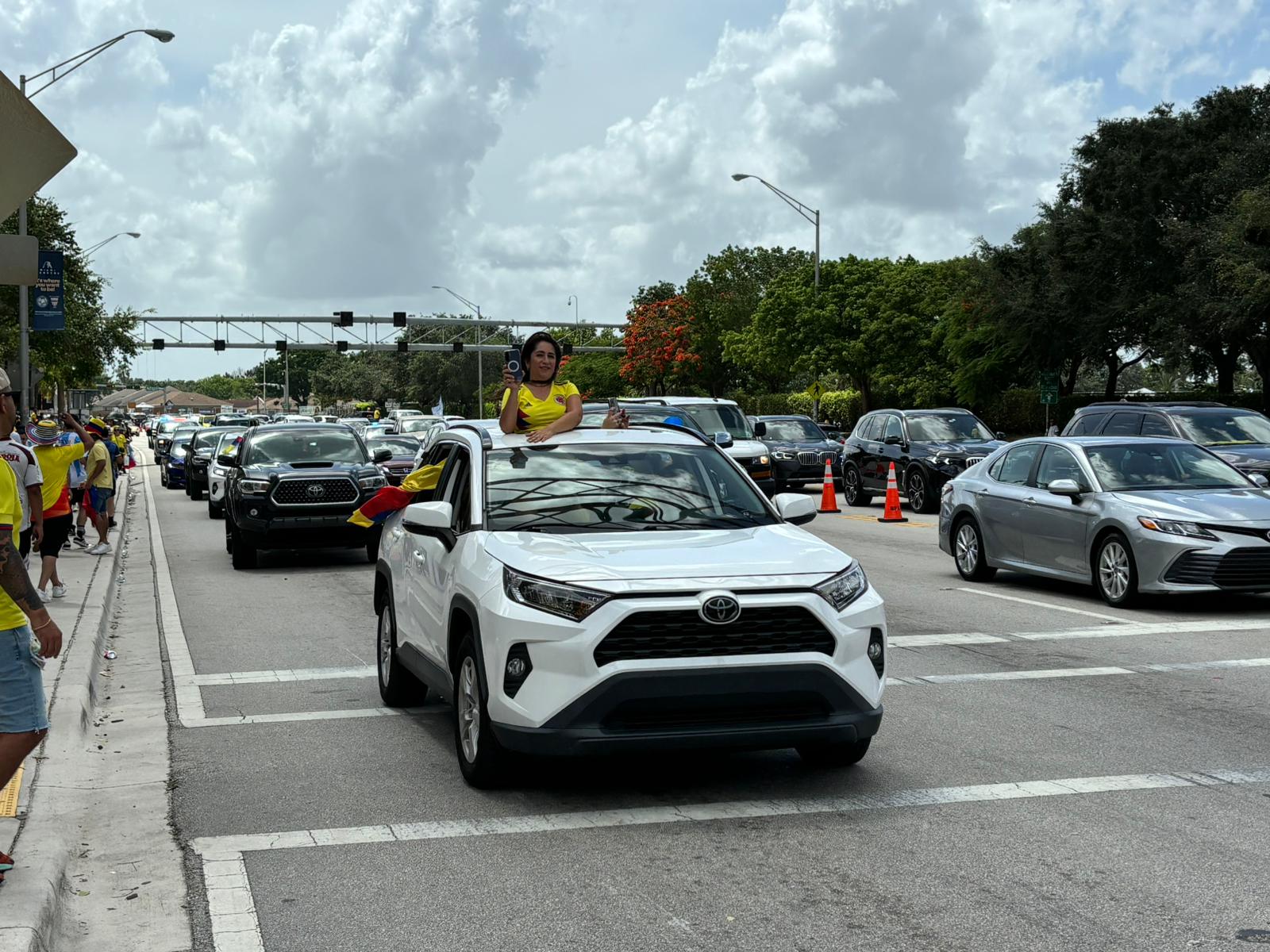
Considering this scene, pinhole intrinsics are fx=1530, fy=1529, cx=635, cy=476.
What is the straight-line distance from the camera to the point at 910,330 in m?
59.3

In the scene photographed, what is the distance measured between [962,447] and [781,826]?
67.0ft

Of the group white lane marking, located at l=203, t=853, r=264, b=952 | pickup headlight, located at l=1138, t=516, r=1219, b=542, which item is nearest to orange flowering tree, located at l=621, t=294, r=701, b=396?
pickup headlight, located at l=1138, t=516, r=1219, b=542

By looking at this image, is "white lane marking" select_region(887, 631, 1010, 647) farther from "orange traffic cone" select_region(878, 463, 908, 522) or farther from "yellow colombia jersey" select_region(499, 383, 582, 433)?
"orange traffic cone" select_region(878, 463, 908, 522)

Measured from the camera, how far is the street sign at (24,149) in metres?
5.88

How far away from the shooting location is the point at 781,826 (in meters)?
6.27

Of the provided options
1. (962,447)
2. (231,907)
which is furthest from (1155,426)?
(231,907)

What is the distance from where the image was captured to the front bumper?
6.20 meters

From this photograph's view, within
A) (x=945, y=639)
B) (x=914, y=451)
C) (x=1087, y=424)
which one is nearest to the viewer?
(x=945, y=639)

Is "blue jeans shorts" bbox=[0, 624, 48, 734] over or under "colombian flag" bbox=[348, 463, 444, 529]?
under

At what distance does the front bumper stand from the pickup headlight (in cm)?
688

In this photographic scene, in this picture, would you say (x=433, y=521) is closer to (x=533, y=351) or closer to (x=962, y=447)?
(x=533, y=351)

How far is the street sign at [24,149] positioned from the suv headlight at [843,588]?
361 centimetres

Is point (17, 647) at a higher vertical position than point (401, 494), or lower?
lower

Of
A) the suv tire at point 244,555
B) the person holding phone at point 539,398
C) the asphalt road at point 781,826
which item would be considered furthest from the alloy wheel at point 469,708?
the suv tire at point 244,555
